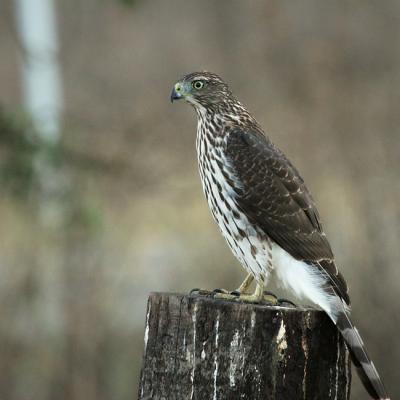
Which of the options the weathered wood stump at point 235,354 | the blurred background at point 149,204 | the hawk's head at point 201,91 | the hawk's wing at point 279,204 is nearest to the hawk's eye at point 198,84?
the hawk's head at point 201,91

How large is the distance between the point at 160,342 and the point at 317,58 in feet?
18.7

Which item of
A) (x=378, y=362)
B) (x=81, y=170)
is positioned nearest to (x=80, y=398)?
(x=81, y=170)

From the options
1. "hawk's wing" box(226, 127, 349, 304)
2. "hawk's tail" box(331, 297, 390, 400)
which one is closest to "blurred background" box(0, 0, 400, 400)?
"hawk's wing" box(226, 127, 349, 304)

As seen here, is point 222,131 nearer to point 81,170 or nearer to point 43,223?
point 81,170

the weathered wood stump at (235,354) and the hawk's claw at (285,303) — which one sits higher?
the hawk's claw at (285,303)

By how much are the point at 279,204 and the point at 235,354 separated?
1384 millimetres

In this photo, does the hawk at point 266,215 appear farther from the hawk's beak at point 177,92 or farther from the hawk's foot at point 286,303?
the hawk's beak at point 177,92

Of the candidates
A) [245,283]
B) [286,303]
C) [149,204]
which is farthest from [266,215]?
[149,204]

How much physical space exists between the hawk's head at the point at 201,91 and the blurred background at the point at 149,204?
222cm

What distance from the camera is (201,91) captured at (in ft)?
18.4

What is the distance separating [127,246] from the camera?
29.5 feet

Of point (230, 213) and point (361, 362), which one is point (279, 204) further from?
point (361, 362)

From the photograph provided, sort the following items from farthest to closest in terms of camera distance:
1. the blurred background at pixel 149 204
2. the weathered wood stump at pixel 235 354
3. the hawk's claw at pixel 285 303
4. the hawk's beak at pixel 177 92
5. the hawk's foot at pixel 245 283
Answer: the blurred background at pixel 149 204, the hawk's beak at pixel 177 92, the hawk's foot at pixel 245 283, the hawk's claw at pixel 285 303, the weathered wood stump at pixel 235 354

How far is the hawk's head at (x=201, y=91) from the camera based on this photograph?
220 inches
